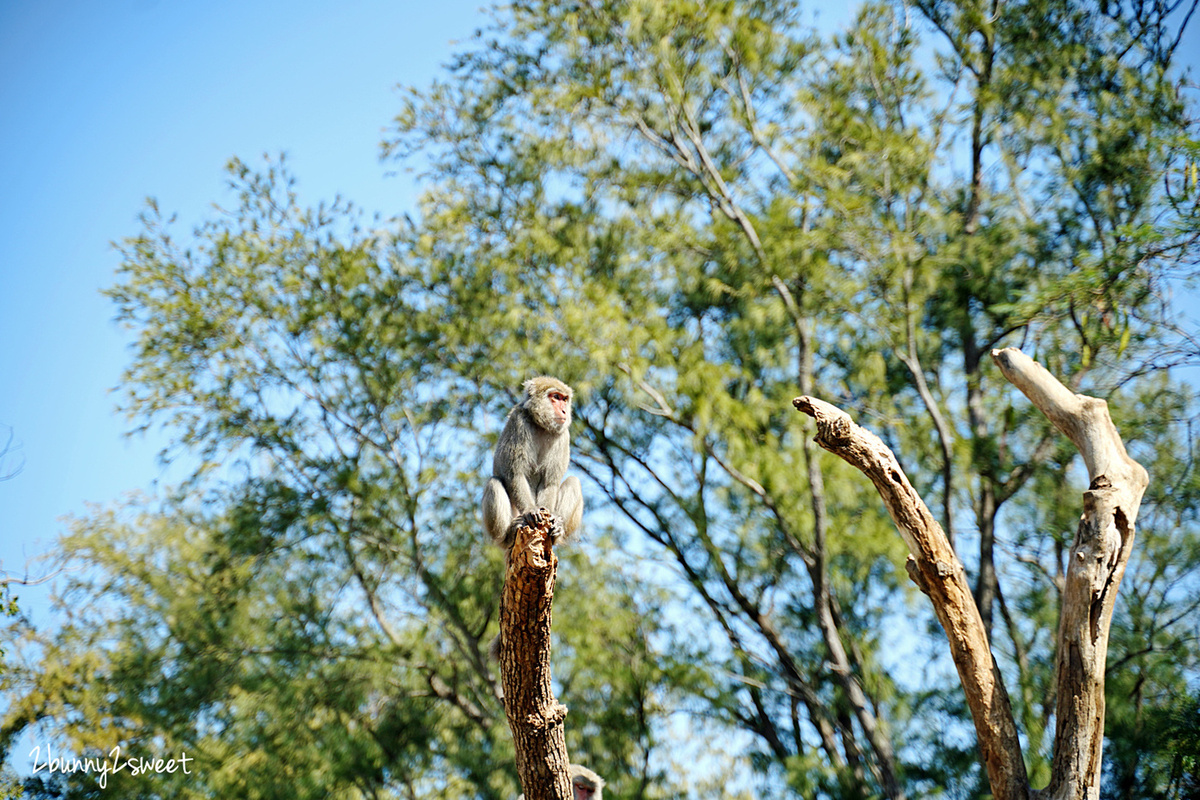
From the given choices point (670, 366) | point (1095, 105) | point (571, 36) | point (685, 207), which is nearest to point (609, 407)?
point (670, 366)

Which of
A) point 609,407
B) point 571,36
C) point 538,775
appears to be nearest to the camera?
point 538,775

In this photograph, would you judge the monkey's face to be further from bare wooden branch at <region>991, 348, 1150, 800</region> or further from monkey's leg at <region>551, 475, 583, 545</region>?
bare wooden branch at <region>991, 348, 1150, 800</region>

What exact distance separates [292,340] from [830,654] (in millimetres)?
7766

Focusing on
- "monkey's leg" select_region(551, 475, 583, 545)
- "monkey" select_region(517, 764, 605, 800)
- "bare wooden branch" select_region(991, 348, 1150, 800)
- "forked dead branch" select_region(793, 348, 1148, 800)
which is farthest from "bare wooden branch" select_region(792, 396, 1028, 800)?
"monkey" select_region(517, 764, 605, 800)

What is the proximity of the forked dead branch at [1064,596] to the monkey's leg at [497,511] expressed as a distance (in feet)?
5.77

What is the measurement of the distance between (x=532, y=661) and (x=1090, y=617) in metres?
2.63

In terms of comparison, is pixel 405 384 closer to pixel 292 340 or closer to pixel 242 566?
pixel 292 340

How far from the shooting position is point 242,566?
12.0m

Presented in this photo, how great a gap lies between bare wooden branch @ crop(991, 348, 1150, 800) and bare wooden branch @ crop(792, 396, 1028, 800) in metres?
0.20

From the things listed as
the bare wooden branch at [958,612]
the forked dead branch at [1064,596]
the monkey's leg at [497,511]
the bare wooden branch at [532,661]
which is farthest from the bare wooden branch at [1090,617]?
the monkey's leg at [497,511]

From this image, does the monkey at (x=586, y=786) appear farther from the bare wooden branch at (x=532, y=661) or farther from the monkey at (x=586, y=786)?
the bare wooden branch at (x=532, y=661)

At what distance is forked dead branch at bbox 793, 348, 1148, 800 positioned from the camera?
4465mm

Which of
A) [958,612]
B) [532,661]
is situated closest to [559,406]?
[532,661]

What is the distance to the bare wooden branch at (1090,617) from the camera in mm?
4473
